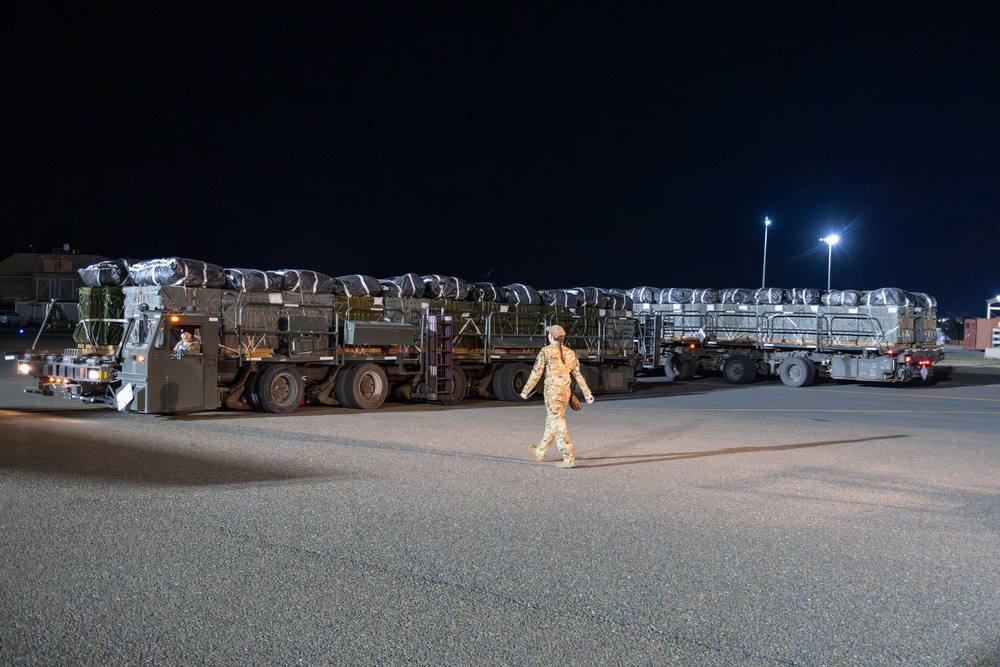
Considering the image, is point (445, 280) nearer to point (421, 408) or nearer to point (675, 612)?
point (421, 408)

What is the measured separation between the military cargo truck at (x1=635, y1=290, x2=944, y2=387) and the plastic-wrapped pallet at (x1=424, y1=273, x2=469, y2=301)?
8670mm

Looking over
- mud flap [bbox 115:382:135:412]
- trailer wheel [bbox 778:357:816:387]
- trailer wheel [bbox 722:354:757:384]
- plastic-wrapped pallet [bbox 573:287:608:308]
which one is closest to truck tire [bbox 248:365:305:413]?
mud flap [bbox 115:382:135:412]

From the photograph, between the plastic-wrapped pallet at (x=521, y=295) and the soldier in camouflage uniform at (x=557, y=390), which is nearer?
the soldier in camouflage uniform at (x=557, y=390)

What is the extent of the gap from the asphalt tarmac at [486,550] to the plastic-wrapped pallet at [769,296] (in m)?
16.0

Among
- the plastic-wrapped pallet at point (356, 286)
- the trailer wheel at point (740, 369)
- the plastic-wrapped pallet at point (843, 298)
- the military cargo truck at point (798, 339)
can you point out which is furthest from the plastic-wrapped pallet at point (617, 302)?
the plastic-wrapped pallet at point (356, 286)

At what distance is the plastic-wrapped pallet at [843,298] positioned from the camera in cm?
2806

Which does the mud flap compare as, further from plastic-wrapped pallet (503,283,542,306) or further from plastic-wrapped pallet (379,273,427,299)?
plastic-wrapped pallet (503,283,542,306)

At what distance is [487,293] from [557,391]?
10.6 m

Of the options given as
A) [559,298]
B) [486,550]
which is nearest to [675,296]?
[559,298]

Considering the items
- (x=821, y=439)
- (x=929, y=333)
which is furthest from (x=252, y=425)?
(x=929, y=333)

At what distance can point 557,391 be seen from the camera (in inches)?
458

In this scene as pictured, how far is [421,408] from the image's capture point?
19250 mm

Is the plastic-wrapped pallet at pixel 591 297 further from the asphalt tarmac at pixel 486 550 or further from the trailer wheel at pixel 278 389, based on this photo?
the asphalt tarmac at pixel 486 550

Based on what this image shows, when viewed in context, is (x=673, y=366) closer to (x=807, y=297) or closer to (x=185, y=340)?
(x=807, y=297)
